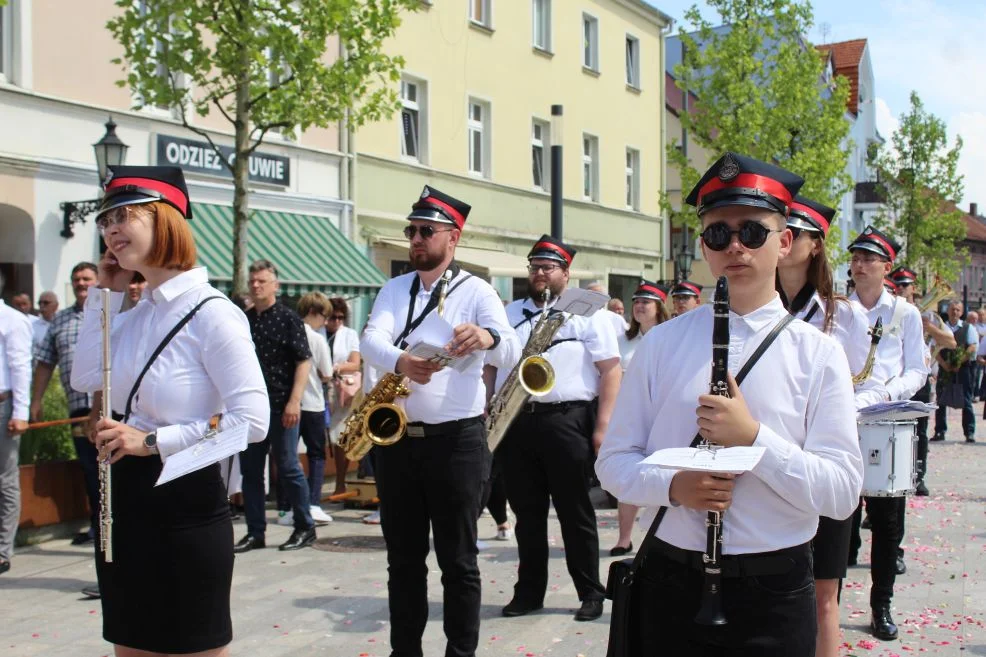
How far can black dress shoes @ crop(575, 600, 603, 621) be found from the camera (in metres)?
6.45

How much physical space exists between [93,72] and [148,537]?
1399 centimetres

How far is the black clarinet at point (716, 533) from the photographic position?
278 centimetres

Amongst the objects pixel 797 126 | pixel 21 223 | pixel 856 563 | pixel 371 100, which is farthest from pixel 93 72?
pixel 797 126

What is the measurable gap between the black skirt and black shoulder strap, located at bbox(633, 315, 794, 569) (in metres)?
1.40

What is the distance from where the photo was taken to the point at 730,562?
2861 millimetres

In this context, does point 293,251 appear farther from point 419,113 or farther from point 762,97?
point 762,97

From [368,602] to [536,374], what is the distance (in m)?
1.86

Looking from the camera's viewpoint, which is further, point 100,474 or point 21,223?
point 21,223

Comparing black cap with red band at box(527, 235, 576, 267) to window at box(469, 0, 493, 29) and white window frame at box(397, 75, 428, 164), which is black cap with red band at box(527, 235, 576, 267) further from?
window at box(469, 0, 493, 29)

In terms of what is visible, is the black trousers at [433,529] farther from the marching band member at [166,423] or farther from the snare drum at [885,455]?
the snare drum at [885,455]

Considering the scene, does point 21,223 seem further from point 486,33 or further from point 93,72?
point 486,33

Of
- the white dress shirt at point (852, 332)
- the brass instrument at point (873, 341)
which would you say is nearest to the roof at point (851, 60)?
the brass instrument at point (873, 341)

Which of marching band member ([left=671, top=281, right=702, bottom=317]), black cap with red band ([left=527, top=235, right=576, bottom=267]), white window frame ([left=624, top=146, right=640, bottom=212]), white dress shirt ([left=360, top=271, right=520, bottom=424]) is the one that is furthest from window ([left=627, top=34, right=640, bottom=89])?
white dress shirt ([left=360, top=271, right=520, bottom=424])

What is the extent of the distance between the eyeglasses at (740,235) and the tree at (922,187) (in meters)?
40.9
